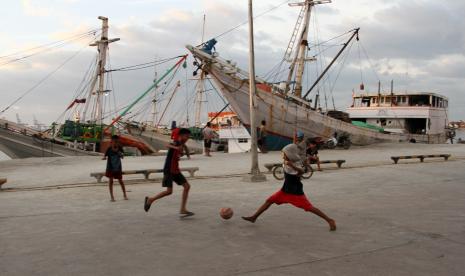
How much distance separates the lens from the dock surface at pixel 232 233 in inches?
179

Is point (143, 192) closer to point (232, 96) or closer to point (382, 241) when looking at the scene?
point (382, 241)

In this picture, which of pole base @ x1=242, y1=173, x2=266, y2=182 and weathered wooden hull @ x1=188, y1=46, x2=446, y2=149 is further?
weathered wooden hull @ x1=188, y1=46, x2=446, y2=149

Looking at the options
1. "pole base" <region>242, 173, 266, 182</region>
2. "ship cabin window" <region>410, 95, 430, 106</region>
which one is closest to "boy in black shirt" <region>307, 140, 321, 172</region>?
"pole base" <region>242, 173, 266, 182</region>

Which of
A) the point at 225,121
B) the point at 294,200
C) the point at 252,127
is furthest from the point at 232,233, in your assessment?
the point at 225,121

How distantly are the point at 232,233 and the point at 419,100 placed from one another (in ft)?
120

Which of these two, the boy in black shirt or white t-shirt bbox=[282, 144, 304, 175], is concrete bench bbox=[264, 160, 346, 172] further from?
white t-shirt bbox=[282, 144, 304, 175]

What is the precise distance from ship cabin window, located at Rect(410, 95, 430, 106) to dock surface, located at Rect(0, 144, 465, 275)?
29.5m

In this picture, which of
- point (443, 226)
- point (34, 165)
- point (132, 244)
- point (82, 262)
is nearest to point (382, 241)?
point (443, 226)

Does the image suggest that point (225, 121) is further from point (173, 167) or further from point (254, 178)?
point (173, 167)

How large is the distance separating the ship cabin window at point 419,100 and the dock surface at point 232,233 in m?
29.5

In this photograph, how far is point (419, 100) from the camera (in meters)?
38.3

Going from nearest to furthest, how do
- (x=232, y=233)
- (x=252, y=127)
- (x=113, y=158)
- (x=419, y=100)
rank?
(x=232, y=233)
(x=113, y=158)
(x=252, y=127)
(x=419, y=100)

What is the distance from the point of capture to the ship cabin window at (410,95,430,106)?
3778 centimetres

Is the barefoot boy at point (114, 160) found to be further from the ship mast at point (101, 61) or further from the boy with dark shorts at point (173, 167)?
the ship mast at point (101, 61)
